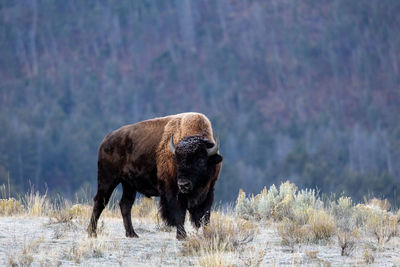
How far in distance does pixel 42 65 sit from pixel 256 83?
120ft

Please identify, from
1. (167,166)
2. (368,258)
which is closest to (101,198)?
(167,166)

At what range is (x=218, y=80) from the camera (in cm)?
11112

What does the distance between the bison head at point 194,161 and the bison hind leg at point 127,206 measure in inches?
58.6

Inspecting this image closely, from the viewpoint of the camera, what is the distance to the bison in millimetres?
8922

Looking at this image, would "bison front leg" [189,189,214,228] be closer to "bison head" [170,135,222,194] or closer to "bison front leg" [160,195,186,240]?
"bison front leg" [160,195,186,240]

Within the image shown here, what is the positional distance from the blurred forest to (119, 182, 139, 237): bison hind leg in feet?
201

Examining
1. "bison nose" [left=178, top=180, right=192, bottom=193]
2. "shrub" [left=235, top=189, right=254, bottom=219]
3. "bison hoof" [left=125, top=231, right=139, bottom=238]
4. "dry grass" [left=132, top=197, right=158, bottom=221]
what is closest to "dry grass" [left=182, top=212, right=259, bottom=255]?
Result: "bison nose" [left=178, top=180, right=192, bottom=193]

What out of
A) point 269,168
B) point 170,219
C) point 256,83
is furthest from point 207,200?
point 256,83

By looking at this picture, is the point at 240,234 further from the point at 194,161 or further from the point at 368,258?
the point at 368,258

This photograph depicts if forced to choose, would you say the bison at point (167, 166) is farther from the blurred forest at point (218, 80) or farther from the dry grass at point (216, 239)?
the blurred forest at point (218, 80)

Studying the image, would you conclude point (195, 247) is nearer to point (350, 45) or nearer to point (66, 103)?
point (66, 103)

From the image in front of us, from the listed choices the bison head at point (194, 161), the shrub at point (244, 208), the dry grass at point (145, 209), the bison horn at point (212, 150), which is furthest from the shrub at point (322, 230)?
the dry grass at point (145, 209)

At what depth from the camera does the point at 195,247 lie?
816 cm

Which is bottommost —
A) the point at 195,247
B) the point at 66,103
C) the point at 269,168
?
the point at 269,168
